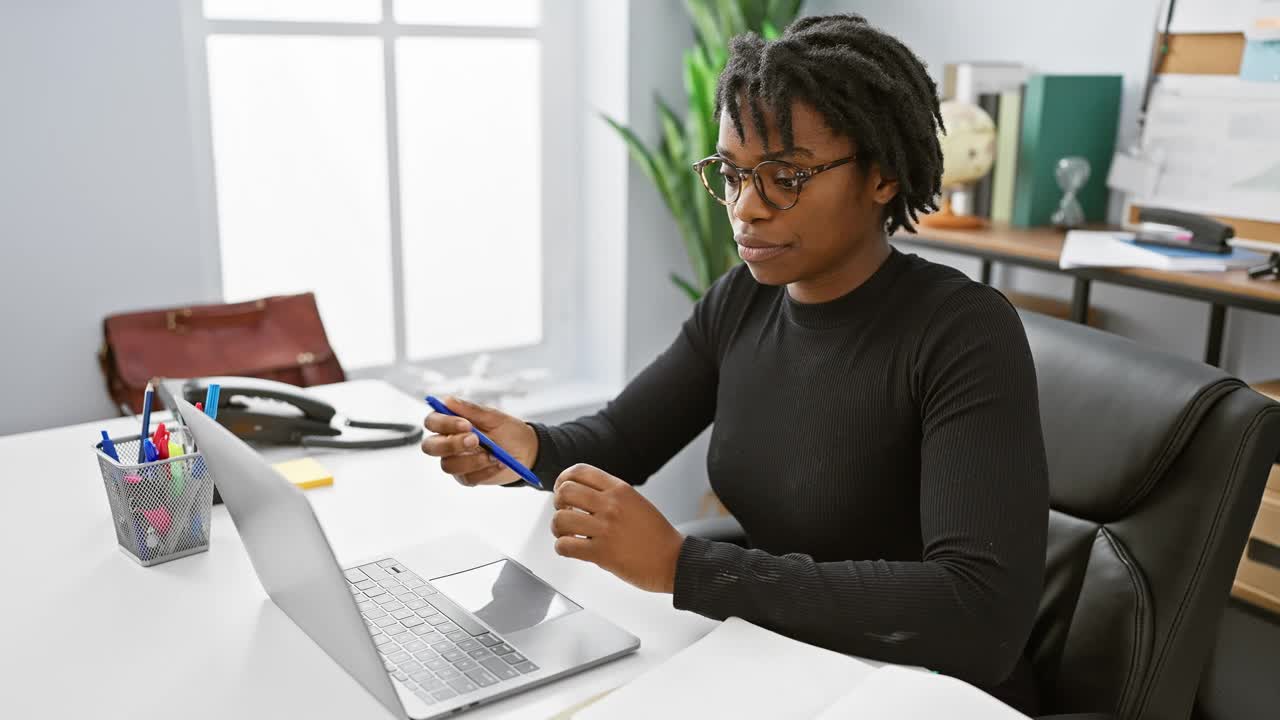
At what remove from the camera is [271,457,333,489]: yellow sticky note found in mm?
1383

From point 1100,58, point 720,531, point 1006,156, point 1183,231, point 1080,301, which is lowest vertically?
point 720,531

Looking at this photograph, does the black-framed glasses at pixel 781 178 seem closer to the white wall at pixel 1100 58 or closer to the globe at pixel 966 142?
the globe at pixel 966 142

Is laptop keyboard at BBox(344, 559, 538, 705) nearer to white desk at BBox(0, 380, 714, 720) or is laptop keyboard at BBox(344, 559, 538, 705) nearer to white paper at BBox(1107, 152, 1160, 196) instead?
white desk at BBox(0, 380, 714, 720)

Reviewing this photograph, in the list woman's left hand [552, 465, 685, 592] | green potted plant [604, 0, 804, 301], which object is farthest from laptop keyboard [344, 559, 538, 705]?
green potted plant [604, 0, 804, 301]

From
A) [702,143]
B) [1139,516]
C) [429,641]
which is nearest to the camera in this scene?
[429,641]

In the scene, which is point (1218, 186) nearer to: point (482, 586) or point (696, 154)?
point (696, 154)

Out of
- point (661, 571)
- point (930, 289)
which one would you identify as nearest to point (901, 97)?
point (930, 289)

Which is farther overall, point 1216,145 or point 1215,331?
point 1216,145

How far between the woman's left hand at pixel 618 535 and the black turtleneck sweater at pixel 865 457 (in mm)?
21

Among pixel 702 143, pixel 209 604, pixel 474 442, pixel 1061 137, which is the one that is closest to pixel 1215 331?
pixel 1061 137

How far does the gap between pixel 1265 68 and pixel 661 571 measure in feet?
5.19

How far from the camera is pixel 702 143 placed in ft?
8.86

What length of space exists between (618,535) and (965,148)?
1.52 m

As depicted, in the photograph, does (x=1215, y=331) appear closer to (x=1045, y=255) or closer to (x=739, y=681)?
(x=1045, y=255)
